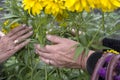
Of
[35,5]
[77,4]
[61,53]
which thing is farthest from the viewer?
[61,53]

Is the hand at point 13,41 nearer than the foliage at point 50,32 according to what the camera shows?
No

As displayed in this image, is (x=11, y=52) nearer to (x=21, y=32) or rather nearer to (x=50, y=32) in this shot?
(x=21, y=32)

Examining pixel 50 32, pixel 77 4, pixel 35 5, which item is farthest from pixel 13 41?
pixel 77 4

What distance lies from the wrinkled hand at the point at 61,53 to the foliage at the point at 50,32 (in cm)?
4

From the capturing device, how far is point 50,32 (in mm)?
1508

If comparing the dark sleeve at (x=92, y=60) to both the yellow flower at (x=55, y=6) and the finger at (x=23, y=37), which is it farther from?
the finger at (x=23, y=37)

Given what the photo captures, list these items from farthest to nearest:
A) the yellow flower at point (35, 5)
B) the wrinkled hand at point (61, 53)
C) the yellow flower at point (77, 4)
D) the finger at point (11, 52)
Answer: the finger at point (11, 52)
the wrinkled hand at point (61, 53)
the yellow flower at point (35, 5)
the yellow flower at point (77, 4)

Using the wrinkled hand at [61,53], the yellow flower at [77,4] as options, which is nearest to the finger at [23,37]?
the wrinkled hand at [61,53]

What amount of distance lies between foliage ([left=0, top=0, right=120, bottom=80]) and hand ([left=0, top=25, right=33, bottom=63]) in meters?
0.03

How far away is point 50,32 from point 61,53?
0.43 feet

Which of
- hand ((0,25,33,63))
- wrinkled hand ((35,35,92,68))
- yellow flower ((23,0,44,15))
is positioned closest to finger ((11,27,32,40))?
hand ((0,25,33,63))

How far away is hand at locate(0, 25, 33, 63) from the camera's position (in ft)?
5.24

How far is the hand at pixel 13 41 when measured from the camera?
1599 mm

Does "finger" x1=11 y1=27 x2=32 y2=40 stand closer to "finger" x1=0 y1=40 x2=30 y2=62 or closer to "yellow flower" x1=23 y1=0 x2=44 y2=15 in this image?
"finger" x1=0 y1=40 x2=30 y2=62
